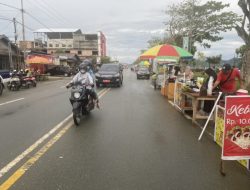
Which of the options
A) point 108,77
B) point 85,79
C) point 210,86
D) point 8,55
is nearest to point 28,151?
point 85,79

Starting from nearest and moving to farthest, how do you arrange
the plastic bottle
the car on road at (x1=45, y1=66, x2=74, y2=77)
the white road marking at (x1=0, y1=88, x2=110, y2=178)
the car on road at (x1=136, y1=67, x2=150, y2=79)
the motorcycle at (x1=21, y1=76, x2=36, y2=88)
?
the white road marking at (x1=0, y1=88, x2=110, y2=178) < the plastic bottle < the motorcycle at (x1=21, y1=76, x2=36, y2=88) < the car on road at (x1=136, y1=67, x2=150, y2=79) < the car on road at (x1=45, y1=66, x2=74, y2=77)

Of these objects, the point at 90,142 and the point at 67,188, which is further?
the point at 90,142

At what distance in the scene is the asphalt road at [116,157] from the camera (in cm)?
520

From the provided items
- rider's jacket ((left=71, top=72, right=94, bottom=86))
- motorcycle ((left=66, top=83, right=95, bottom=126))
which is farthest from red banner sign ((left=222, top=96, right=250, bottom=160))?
rider's jacket ((left=71, top=72, right=94, bottom=86))

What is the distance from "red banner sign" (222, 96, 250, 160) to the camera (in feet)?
19.0

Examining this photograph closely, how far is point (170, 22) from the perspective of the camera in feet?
168

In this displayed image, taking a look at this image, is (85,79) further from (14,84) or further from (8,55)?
(8,55)

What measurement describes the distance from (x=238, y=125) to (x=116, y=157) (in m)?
2.24

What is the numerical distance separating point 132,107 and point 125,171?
28.0 ft

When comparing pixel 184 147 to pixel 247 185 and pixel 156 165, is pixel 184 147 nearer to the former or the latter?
pixel 156 165

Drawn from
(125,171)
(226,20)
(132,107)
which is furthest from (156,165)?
(226,20)

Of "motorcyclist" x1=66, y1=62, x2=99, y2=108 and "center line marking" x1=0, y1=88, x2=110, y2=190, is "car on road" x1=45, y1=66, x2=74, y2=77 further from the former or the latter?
"center line marking" x1=0, y1=88, x2=110, y2=190

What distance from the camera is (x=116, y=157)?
6.56 m

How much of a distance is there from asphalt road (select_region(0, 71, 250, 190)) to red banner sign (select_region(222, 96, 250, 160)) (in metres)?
0.35
